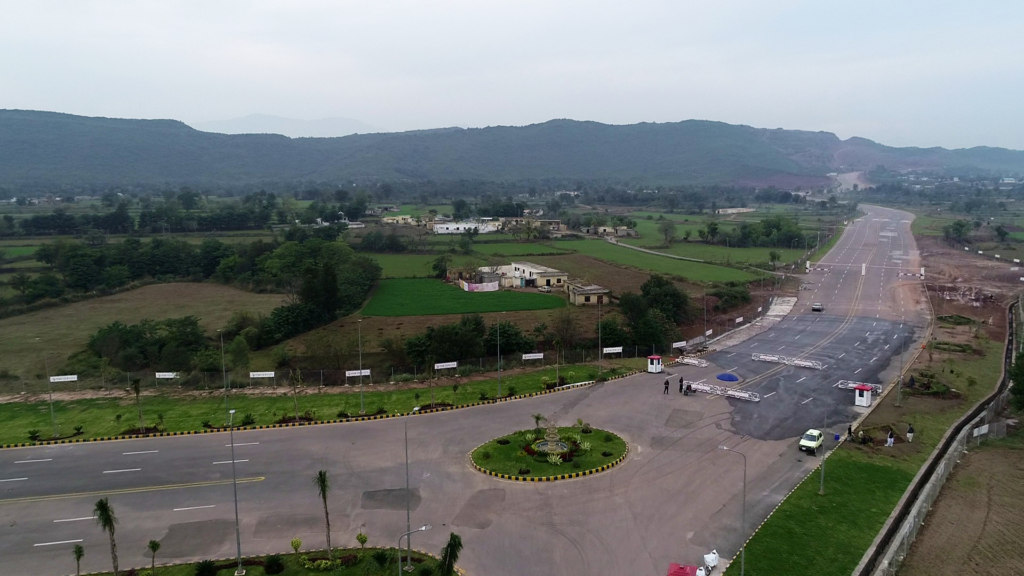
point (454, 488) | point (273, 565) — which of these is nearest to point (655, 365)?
point (454, 488)

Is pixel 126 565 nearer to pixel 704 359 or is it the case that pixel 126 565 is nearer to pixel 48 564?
pixel 48 564

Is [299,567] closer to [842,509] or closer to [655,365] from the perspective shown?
[842,509]

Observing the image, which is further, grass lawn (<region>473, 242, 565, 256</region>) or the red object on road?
grass lawn (<region>473, 242, 565, 256</region>)

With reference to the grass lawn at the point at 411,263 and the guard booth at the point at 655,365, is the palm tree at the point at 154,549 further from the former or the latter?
the grass lawn at the point at 411,263

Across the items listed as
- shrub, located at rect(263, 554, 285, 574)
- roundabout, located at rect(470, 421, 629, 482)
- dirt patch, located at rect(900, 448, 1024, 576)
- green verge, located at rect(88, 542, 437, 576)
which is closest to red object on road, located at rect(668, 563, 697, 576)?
dirt patch, located at rect(900, 448, 1024, 576)

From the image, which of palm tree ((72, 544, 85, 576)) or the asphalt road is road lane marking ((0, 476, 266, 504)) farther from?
palm tree ((72, 544, 85, 576))

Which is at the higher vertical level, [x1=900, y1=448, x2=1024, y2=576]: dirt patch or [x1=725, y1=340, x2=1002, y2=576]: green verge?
[x1=725, y1=340, x2=1002, y2=576]: green verge
